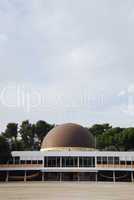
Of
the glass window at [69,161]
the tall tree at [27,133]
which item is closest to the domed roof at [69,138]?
the glass window at [69,161]

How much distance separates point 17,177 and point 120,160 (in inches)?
597

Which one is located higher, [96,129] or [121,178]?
[96,129]

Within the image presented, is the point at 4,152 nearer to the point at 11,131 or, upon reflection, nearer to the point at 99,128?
the point at 11,131

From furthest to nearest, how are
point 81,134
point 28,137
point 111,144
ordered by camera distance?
point 28,137 < point 111,144 < point 81,134

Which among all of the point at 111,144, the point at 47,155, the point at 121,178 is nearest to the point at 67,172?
the point at 47,155

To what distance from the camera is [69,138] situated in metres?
63.4

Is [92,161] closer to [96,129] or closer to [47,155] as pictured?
[47,155]

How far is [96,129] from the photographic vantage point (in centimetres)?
9300

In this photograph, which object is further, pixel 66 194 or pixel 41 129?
pixel 41 129

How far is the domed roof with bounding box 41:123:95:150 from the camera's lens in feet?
207

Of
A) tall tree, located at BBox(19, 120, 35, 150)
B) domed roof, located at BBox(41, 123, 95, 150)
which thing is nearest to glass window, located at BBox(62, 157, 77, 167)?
domed roof, located at BBox(41, 123, 95, 150)

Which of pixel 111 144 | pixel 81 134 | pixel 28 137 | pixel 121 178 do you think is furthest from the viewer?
pixel 28 137

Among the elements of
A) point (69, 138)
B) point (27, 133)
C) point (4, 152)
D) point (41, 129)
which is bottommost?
point (4, 152)

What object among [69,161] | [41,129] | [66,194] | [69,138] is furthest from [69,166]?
[41,129]
